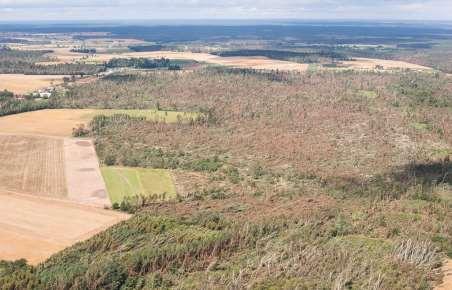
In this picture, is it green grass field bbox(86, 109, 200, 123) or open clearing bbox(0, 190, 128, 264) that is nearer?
open clearing bbox(0, 190, 128, 264)

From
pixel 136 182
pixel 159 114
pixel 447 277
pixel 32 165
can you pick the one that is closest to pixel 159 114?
pixel 159 114

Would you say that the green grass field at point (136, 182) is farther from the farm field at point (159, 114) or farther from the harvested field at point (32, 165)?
the farm field at point (159, 114)

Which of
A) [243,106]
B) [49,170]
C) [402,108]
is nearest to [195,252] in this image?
[49,170]

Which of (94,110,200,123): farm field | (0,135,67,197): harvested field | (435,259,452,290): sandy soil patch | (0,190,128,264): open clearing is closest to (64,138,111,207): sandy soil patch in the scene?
(0,135,67,197): harvested field

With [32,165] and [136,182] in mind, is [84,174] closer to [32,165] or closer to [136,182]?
[136,182]

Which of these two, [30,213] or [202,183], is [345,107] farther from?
[30,213]

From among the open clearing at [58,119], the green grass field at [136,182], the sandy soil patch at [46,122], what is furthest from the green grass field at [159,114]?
the green grass field at [136,182]

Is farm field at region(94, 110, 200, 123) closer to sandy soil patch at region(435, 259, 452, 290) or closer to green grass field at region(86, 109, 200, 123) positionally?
green grass field at region(86, 109, 200, 123)
